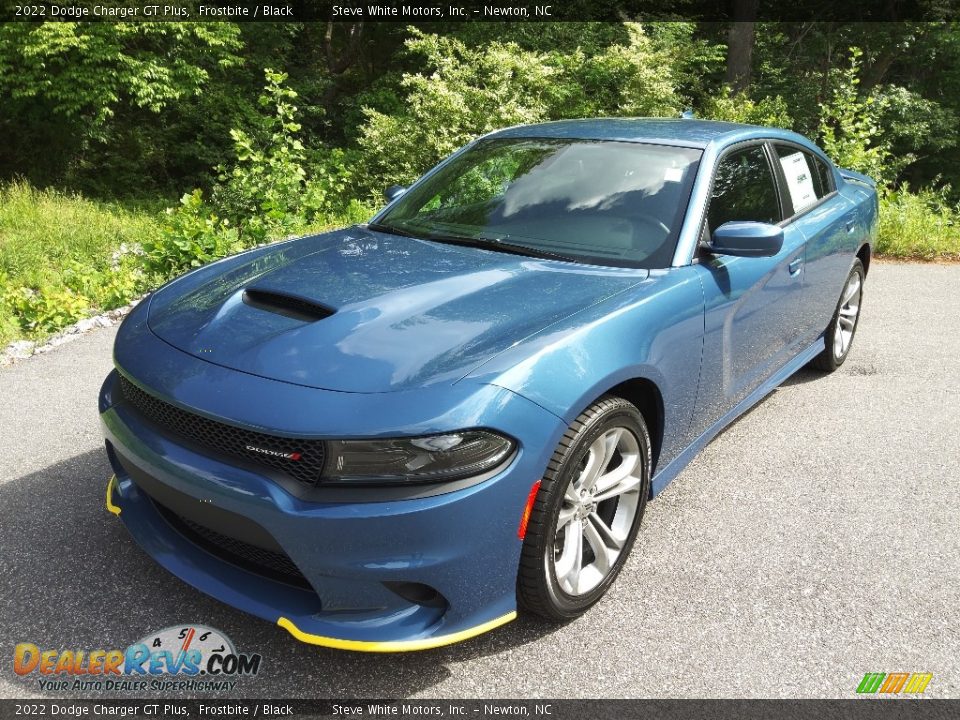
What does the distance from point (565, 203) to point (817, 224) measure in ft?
5.31

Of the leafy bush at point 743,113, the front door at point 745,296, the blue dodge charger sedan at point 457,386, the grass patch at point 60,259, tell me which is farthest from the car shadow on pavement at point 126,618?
the leafy bush at point 743,113

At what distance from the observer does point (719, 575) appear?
299 centimetres

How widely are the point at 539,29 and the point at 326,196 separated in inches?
359

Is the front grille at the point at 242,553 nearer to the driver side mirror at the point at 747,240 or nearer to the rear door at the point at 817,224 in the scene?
the driver side mirror at the point at 747,240

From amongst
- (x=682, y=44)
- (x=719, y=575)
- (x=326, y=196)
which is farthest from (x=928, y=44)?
(x=719, y=575)

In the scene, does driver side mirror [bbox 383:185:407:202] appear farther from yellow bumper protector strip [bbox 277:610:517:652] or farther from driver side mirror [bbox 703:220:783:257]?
yellow bumper protector strip [bbox 277:610:517:652]

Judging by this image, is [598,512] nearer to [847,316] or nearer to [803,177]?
[803,177]

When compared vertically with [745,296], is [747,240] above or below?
above

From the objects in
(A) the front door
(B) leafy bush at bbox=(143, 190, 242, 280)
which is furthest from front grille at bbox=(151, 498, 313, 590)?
(B) leafy bush at bbox=(143, 190, 242, 280)

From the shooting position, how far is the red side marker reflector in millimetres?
2303

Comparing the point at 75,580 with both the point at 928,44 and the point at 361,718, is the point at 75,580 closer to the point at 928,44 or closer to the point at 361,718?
the point at 361,718

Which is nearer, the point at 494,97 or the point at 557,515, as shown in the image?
the point at 557,515

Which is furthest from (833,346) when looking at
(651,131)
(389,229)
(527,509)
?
(527,509)

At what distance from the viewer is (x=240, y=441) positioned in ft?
A: 7.39
